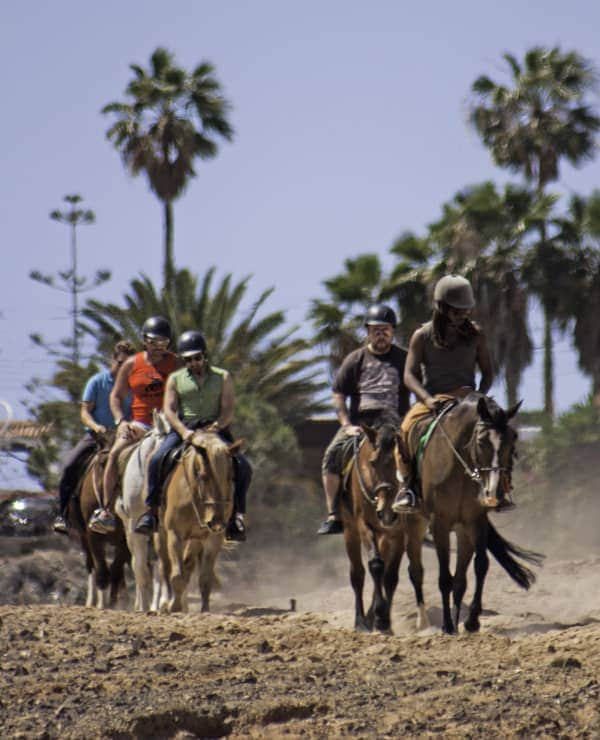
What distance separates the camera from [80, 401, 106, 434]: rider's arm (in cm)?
1812

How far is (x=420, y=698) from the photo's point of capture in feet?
A: 31.3

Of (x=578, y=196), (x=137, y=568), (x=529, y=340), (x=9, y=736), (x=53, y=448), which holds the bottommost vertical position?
(x=9, y=736)

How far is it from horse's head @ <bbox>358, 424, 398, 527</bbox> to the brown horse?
4293 millimetres

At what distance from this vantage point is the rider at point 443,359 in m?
14.0

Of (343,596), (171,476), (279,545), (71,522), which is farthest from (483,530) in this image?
(279,545)

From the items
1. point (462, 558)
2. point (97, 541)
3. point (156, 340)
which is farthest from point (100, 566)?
point (462, 558)

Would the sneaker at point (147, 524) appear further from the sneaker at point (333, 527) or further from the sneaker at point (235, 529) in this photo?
the sneaker at point (333, 527)

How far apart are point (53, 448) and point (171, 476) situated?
25.3m

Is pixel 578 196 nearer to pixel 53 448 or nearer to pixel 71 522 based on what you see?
pixel 53 448

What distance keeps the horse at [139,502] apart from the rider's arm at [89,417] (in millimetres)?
840

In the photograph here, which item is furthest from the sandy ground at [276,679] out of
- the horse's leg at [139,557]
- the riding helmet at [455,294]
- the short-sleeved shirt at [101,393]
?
the short-sleeved shirt at [101,393]

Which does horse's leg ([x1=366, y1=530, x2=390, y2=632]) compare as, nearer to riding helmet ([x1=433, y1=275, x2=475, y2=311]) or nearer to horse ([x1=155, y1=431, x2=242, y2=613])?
horse ([x1=155, y1=431, x2=242, y2=613])

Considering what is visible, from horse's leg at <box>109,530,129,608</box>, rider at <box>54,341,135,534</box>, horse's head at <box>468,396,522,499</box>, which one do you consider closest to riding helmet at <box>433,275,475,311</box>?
horse's head at <box>468,396,522,499</box>

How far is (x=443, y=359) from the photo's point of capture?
46.6ft
